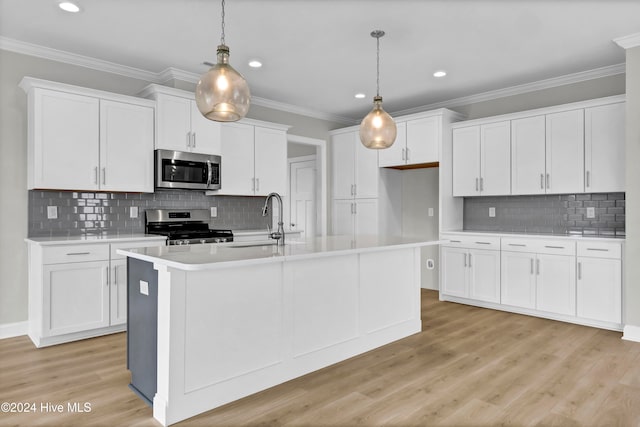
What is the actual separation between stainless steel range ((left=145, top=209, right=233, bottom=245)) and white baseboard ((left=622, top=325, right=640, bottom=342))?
12.9ft

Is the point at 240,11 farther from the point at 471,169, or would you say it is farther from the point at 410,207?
the point at 410,207

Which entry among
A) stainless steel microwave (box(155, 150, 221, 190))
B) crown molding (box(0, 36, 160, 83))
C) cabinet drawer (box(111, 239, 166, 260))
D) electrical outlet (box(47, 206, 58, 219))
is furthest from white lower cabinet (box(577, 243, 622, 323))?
electrical outlet (box(47, 206, 58, 219))

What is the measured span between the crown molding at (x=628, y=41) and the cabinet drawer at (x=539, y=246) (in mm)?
1891

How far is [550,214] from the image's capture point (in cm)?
487

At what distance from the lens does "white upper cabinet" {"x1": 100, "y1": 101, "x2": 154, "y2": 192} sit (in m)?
3.93

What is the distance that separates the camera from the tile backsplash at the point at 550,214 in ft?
14.5

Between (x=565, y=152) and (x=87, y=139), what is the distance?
488cm

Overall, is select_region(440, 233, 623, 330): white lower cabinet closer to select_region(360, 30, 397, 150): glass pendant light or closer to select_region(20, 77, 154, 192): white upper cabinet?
select_region(360, 30, 397, 150): glass pendant light

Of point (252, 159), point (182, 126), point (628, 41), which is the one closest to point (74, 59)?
point (182, 126)

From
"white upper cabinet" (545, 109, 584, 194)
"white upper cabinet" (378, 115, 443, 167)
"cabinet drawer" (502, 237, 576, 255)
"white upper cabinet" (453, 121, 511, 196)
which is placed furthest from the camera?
"white upper cabinet" (378, 115, 443, 167)

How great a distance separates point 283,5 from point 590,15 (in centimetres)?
242

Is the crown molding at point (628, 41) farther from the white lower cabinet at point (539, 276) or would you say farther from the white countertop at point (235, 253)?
the white countertop at point (235, 253)

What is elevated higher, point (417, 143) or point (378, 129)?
point (417, 143)

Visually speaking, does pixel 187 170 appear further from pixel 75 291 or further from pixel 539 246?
pixel 539 246
